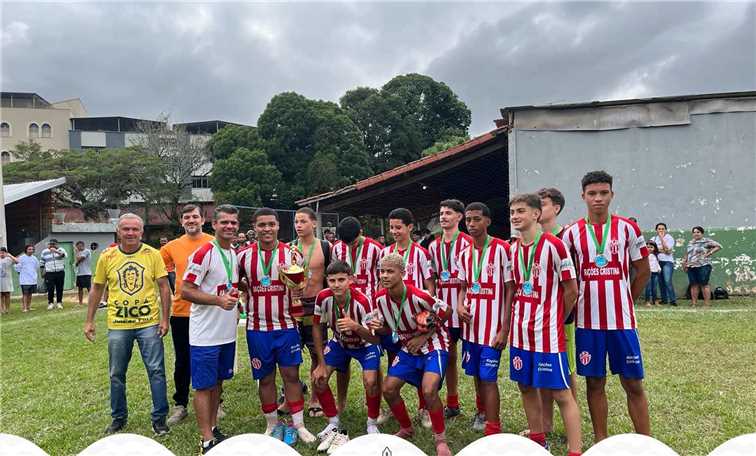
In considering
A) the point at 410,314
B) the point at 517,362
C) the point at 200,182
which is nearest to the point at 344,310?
the point at 410,314

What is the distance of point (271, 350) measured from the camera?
4.27 metres

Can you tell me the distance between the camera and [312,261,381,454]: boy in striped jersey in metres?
4.10

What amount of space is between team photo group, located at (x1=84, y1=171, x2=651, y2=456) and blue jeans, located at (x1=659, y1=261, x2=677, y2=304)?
7.59 metres

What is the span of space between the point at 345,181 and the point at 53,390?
103 feet

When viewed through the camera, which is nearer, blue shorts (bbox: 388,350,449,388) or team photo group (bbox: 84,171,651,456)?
team photo group (bbox: 84,171,651,456)

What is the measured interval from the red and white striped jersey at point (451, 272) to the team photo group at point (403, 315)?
14mm

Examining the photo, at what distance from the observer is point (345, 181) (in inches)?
1451

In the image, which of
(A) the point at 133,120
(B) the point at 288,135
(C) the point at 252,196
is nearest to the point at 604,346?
(C) the point at 252,196

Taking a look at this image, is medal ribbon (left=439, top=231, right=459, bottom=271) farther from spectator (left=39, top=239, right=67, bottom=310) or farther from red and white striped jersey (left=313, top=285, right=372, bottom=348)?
spectator (left=39, top=239, right=67, bottom=310)

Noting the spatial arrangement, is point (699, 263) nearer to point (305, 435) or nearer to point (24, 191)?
point (305, 435)

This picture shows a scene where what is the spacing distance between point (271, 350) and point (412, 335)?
1208mm

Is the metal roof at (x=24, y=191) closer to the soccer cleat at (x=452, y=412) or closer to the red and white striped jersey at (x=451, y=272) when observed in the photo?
the red and white striped jersey at (x=451, y=272)

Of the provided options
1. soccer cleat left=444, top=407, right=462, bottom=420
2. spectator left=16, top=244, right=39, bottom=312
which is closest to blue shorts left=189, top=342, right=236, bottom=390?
soccer cleat left=444, top=407, right=462, bottom=420

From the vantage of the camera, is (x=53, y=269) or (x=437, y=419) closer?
(x=437, y=419)
